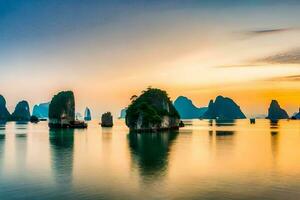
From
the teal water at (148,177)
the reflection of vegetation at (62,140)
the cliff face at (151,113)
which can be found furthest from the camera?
the cliff face at (151,113)

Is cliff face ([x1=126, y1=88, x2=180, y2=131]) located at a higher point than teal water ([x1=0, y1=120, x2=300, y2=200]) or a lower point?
higher

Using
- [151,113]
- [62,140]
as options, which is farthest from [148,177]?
[151,113]

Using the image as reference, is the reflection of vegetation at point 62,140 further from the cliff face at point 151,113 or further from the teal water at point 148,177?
the cliff face at point 151,113

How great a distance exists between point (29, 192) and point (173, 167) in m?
23.5

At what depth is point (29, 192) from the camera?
35750 millimetres

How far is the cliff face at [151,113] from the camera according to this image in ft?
504

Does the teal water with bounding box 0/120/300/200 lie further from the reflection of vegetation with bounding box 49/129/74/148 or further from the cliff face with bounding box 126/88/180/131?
the cliff face with bounding box 126/88/180/131

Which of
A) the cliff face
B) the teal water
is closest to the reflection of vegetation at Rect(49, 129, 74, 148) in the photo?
the teal water

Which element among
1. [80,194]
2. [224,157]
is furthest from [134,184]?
[224,157]

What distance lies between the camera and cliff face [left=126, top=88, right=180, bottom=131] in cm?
15368

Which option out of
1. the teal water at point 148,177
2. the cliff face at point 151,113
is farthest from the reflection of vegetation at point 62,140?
the cliff face at point 151,113

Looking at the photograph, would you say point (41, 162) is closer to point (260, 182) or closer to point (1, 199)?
point (1, 199)

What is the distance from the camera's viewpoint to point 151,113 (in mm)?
154625

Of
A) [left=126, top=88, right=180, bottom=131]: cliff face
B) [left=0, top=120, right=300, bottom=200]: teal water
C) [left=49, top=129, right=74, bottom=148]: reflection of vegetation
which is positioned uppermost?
[left=126, top=88, right=180, bottom=131]: cliff face
